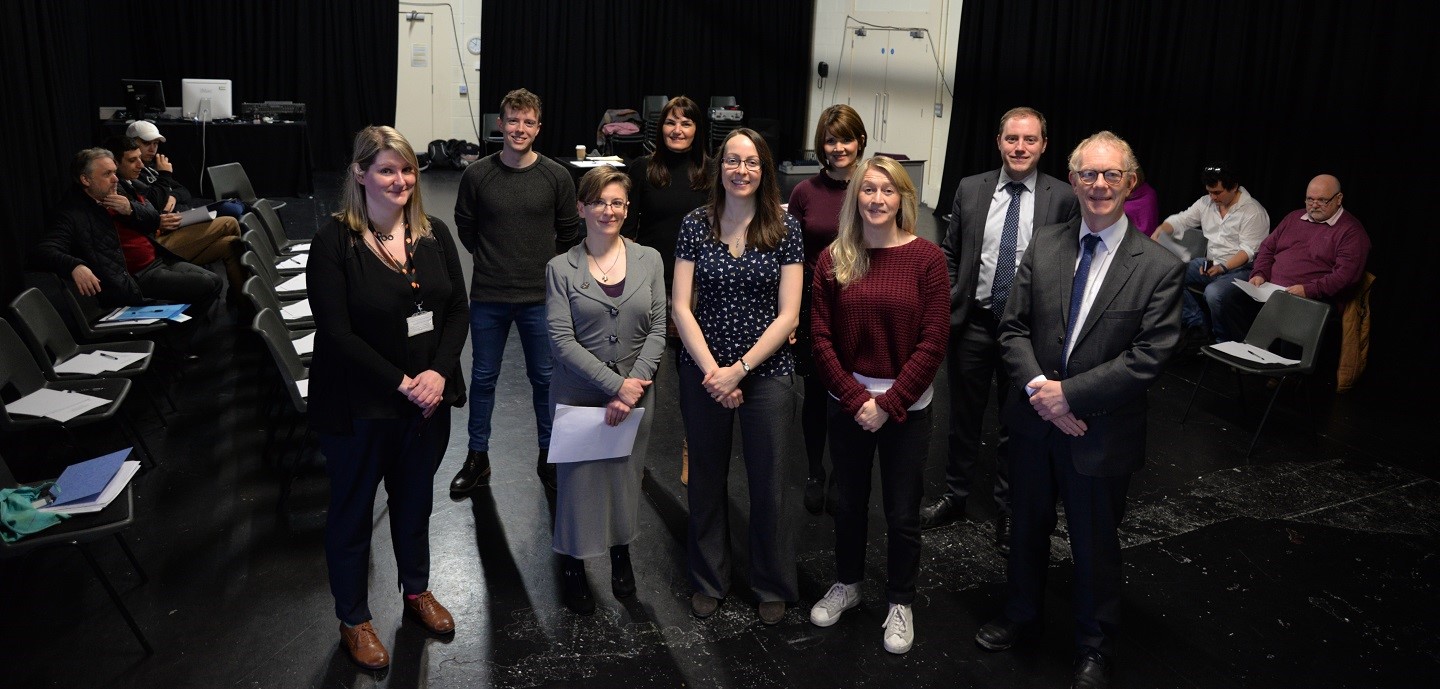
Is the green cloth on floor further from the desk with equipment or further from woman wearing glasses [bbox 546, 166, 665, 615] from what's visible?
the desk with equipment

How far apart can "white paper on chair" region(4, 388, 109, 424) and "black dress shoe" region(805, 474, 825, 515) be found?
280cm

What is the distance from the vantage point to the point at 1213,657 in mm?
3180

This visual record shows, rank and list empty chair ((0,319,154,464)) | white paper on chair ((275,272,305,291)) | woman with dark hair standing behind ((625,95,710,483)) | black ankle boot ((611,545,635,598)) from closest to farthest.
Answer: black ankle boot ((611,545,635,598)), empty chair ((0,319,154,464)), woman with dark hair standing behind ((625,95,710,483)), white paper on chair ((275,272,305,291))

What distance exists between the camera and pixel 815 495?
4098 mm

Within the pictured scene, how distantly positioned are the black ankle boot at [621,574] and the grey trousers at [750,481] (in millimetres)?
220

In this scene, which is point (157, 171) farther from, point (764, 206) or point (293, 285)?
point (764, 206)

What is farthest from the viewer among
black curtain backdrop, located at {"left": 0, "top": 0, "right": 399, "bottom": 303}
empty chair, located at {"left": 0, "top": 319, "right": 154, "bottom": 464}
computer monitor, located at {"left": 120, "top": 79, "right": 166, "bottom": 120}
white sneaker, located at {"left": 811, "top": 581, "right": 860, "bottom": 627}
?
computer monitor, located at {"left": 120, "top": 79, "right": 166, "bottom": 120}

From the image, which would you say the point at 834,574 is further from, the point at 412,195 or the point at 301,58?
the point at 301,58

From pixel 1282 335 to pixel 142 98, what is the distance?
10.5m

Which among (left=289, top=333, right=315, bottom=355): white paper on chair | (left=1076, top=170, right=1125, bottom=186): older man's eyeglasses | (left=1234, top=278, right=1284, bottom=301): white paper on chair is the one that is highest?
(left=1076, top=170, right=1125, bottom=186): older man's eyeglasses

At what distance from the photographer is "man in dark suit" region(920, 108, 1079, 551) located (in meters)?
3.54

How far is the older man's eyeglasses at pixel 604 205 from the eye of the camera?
312 centimetres

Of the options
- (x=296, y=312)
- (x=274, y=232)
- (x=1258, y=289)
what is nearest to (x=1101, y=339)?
(x=1258, y=289)

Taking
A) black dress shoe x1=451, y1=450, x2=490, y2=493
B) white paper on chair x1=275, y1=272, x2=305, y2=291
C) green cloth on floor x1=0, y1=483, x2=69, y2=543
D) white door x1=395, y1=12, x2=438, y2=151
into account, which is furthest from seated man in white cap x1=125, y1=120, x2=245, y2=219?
white door x1=395, y1=12, x2=438, y2=151
